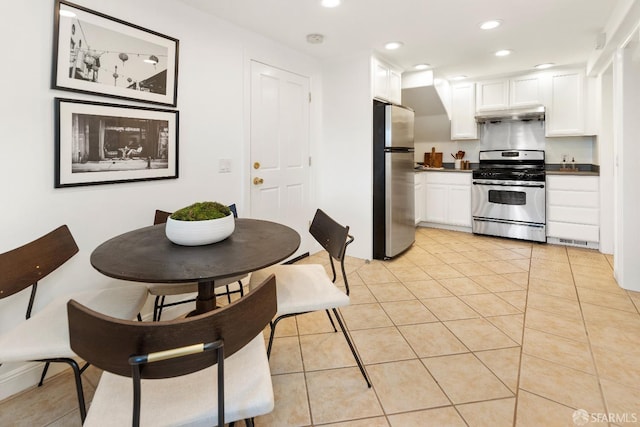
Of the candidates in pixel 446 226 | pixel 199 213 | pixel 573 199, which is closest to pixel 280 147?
pixel 199 213

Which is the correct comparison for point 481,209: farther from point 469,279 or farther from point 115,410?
point 115,410

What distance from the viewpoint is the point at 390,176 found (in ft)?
11.9

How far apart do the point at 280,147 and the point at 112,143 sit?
162cm

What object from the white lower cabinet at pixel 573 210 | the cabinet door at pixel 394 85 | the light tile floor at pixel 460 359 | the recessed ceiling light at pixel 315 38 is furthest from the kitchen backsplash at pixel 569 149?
the recessed ceiling light at pixel 315 38

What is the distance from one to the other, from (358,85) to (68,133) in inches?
106

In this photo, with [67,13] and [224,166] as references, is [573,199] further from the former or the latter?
[67,13]

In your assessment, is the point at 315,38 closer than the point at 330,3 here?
No

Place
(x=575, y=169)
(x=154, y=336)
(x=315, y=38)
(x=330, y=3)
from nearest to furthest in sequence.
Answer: (x=154, y=336) → (x=330, y=3) → (x=315, y=38) → (x=575, y=169)

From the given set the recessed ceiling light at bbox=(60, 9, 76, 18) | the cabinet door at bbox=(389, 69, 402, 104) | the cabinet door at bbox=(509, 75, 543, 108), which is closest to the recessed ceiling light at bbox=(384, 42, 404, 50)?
the cabinet door at bbox=(389, 69, 402, 104)

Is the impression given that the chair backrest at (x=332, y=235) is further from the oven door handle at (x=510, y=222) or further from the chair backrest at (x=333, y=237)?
the oven door handle at (x=510, y=222)

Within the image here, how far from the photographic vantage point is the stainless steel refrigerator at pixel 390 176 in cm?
360

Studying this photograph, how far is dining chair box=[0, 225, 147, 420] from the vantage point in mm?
1200

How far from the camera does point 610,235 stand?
382 cm

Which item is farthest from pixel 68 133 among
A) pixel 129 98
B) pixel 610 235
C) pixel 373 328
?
pixel 610 235
